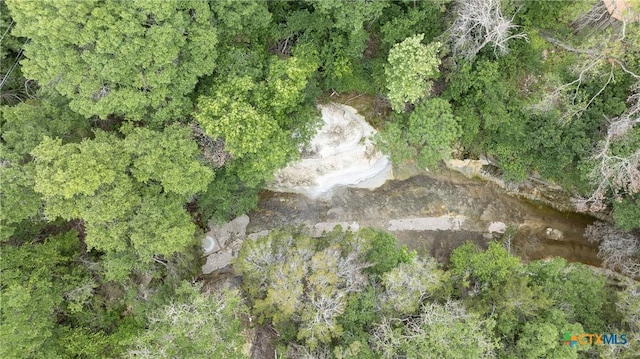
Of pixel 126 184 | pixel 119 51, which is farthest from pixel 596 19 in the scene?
pixel 126 184

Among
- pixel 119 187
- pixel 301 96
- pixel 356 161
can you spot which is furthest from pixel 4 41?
pixel 356 161

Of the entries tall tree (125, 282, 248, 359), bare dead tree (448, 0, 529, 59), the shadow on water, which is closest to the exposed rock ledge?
the shadow on water

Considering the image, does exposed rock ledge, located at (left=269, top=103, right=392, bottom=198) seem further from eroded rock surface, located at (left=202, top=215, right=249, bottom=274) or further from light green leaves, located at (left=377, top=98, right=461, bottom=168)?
eroded rock surface, located at (left=202, top=215, right=249, bottom=274)

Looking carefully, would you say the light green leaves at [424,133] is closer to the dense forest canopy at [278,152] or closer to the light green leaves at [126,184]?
the dense forest canopy at [278,152]

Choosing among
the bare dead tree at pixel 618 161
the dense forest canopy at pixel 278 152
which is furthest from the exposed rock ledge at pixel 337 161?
the bare dead tree at pixel 618 161

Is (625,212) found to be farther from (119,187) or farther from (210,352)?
(119,187)
